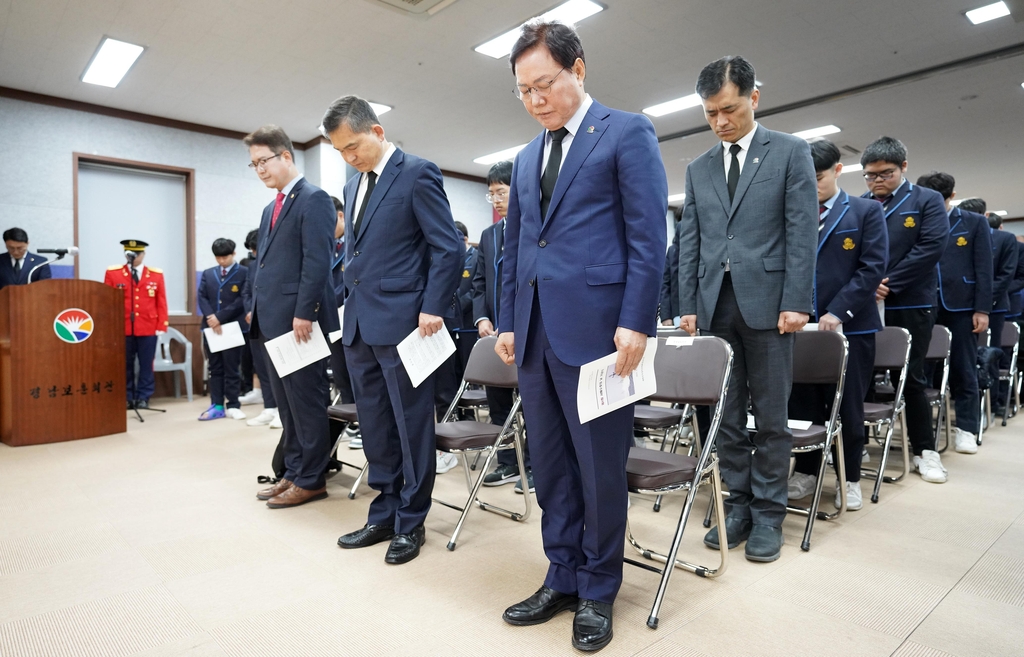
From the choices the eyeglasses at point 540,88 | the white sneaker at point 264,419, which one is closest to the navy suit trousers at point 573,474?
the eyeglasses at point 540,88

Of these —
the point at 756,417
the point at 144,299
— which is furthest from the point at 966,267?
the point at 144,299

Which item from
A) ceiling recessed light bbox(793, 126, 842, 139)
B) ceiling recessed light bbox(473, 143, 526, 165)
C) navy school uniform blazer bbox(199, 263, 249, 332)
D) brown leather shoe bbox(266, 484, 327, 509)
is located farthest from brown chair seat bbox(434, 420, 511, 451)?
ceiling recessed light bbox(793, 126, 842, 139)

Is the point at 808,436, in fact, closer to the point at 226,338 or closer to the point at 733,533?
the point at 733,533

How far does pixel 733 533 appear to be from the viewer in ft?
7.97

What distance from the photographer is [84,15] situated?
5.47 meters

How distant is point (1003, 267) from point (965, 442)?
1876 millimetres

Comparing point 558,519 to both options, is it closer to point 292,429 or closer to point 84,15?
point 292,429

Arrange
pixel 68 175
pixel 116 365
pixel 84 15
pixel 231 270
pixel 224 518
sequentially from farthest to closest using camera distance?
1. pixel 68 175
2. pixel 231 270
3. pixel 84 15
4. pixel 116 365
5. pixel 224 518

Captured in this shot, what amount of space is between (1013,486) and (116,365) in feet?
20.1

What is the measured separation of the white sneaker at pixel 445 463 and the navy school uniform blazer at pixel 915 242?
2.83 m

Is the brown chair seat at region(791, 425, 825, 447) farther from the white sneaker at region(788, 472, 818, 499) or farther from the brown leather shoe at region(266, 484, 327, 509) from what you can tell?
the brown leather shoe at region(266, 484, 327, 509)

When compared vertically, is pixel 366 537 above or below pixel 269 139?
below

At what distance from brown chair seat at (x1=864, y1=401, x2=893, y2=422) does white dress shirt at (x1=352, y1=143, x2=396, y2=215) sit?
2468 millimetres

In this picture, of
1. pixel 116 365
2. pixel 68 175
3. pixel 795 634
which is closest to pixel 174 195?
pixel 68 175
